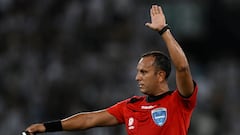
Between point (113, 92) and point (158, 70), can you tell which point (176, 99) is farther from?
point (113, 92)

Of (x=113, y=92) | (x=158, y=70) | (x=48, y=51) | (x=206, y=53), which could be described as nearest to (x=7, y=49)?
(x=48, y=51)

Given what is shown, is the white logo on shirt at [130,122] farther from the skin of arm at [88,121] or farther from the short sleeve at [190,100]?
the short sleeve at [190,100]

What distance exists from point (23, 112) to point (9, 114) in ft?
0.71

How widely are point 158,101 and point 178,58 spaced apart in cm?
67

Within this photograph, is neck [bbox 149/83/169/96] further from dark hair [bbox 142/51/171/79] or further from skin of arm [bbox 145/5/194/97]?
skin of arm [bbox 145/5/194/97]

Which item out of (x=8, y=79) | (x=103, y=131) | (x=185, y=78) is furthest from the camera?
(x=8, y=79)

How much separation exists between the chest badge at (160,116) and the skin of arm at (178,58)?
31cm

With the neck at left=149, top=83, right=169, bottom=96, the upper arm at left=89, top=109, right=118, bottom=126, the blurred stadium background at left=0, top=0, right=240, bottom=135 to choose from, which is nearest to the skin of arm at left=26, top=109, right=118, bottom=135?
the upper arm at left=89, top=109, right=118, bottom=126

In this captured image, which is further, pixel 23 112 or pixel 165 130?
pixel 23 112

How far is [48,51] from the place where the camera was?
1562 centimetres

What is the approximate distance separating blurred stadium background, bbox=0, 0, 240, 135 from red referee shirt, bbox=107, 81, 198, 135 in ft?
18.9

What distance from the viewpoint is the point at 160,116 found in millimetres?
8156

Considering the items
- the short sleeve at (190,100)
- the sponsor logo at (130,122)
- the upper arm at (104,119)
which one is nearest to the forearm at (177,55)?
the short sleeve at (190,100)

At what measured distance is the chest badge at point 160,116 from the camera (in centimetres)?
813
